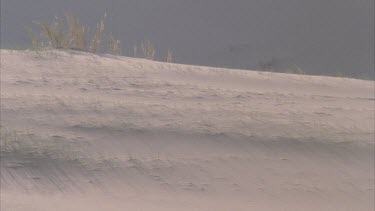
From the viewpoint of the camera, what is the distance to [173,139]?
5469 millimetres

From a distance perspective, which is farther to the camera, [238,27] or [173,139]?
[238,27]

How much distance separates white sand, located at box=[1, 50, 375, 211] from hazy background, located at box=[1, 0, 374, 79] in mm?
7746

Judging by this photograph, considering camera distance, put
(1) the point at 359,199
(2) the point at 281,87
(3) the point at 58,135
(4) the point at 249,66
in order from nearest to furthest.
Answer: (1) the point at 359,199 → (3) the point at 58,135 → (2) the point at 281,87 → (4) the point at 249,66

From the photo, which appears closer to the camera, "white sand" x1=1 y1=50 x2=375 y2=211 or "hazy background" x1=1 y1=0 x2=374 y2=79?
"white sand" x1=1 y1=50 x2=375 y2=211

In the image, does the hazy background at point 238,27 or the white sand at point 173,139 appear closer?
the white sand at point 173,139

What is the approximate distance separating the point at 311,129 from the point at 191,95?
1.18 meters

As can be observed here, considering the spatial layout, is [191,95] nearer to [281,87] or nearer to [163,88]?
[163,88]

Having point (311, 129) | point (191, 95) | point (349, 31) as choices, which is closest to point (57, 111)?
point (191, 95)

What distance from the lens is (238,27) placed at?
15.1 m

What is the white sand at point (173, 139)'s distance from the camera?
4.72 metres

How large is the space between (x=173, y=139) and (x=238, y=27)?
993 centimetres

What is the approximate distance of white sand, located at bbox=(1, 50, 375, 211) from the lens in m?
4.72

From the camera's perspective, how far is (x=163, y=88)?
21.2ft

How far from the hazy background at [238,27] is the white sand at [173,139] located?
7.75 m
